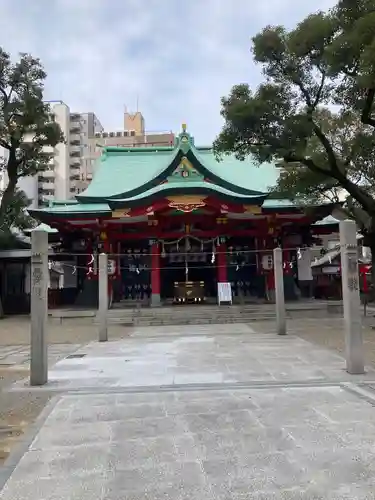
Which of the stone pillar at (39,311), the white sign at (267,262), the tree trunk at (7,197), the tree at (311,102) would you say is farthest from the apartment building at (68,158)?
the stone pillar at (39,311)

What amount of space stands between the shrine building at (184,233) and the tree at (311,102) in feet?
14.7

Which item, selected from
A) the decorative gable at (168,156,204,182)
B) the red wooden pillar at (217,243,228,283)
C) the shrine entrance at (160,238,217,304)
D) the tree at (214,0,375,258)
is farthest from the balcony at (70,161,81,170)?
the tree at (214,0,375,258)

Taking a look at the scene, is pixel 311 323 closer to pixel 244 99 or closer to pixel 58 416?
pixel 244 99

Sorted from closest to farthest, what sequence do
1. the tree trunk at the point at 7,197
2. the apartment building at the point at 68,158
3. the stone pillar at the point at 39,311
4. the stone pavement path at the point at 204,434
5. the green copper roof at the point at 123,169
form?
the stone pavement path at the point at 204,434, the stone pillar at the point at 39,311, the tree trunk at the point at 7,197, the green copper roof at the point at 123,169, the apartment building at the point at 68,158

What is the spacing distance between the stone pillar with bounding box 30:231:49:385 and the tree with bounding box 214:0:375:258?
8.30 metres

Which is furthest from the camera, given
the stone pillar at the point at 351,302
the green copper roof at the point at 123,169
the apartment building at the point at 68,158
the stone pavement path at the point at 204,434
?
the apartment building at the point at 68,158

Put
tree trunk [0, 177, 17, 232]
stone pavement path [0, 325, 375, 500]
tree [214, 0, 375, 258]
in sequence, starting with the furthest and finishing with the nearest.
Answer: tree trunk [0, 177, 17, 232], tree [214, 0, 375, 258], stone pavement path [0, 325, 375, 500]

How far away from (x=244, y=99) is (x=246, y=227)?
894 cm

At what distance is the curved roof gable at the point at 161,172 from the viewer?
22.2 meters

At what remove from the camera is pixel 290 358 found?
9.53 m

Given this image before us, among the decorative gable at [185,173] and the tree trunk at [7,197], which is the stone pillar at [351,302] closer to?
the decorative gable at [185,173]

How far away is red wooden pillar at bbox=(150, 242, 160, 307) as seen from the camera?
2148 cm

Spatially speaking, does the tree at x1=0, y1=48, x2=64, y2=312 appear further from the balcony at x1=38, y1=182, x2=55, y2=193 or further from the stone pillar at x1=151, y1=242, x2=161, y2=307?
the balcony at x1=38, y1=182, x2=55, y2=193

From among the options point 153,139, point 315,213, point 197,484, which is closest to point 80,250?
point 315,213
